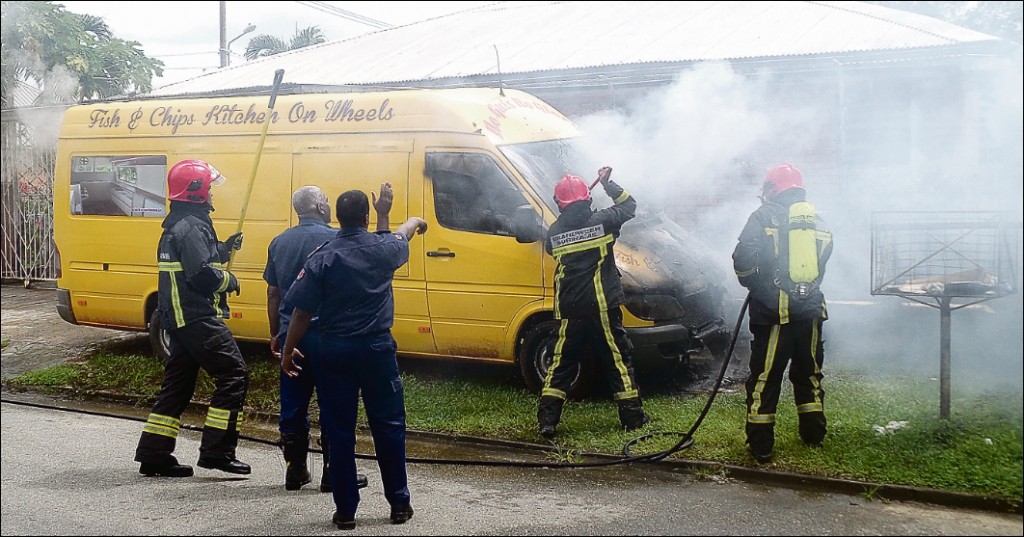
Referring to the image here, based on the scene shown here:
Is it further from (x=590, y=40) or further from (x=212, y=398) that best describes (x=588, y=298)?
(x=590, y=40)

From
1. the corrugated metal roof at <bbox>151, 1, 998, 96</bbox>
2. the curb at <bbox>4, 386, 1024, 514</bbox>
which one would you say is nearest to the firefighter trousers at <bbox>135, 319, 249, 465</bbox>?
the curb at <bbox>4, 386, 1024, 514</bbox>

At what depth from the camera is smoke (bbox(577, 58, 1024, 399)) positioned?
863 centimetres

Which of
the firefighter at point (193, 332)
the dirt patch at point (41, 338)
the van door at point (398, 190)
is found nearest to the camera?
the firefighter at point (193, 332)

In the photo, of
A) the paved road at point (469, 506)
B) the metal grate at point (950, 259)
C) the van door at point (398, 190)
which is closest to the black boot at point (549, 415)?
the paved road at point (469, 506)

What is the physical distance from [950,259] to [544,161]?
3327 mm

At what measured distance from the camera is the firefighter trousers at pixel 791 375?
19.9 feet

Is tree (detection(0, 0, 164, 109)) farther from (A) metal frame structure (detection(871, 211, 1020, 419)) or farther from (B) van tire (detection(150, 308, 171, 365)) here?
(A) metal frame structure (detection(871, 211, 1020, 419))

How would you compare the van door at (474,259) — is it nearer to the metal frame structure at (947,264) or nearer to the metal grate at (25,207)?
the metal frame structure at (947,264)

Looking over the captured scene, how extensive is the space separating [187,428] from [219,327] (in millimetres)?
1781

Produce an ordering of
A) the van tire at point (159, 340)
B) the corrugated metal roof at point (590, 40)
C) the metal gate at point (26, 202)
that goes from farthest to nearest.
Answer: the metal gate at point (26, 202) < the corrugated metal roof at point (590, 40) < the van tire at point (159, 340)

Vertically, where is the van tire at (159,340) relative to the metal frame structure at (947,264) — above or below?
below

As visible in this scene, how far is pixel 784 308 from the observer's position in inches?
239

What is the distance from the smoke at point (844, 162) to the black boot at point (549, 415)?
2.04m

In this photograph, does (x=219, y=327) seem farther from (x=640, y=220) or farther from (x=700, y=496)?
(x=640, y=220)
